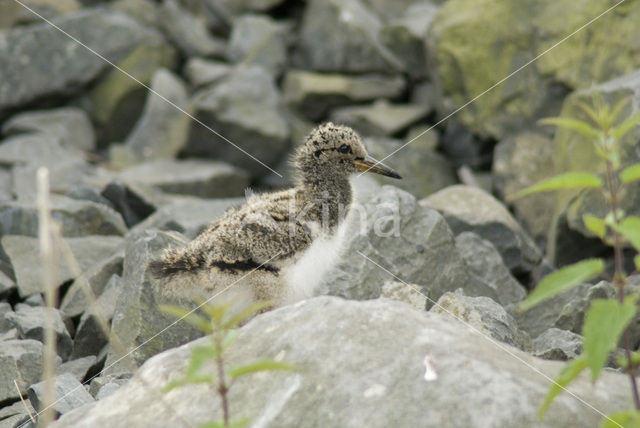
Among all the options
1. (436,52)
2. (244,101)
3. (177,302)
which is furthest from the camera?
(244,101)

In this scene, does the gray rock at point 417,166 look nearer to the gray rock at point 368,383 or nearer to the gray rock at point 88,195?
the gray rock at point 88,195

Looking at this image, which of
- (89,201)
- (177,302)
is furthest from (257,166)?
(177,302)

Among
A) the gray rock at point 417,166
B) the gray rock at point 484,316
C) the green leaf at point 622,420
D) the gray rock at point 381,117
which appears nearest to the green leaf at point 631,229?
the green leaf at point 622,420

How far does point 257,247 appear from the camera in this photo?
4566mm

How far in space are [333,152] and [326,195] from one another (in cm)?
31

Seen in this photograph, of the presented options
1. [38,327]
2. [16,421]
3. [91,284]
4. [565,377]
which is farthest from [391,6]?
[565,377]

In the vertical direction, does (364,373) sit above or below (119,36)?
below

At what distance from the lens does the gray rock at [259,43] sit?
11180 millimetres

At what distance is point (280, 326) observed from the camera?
11.4ft

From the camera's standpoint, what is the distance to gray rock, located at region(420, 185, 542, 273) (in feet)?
21.5

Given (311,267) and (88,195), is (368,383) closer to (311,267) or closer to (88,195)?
(311,267)

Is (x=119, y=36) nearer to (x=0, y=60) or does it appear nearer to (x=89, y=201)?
(x=0, y=60)

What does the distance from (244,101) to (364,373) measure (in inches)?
292

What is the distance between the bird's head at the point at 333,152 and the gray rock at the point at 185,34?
6.75m
